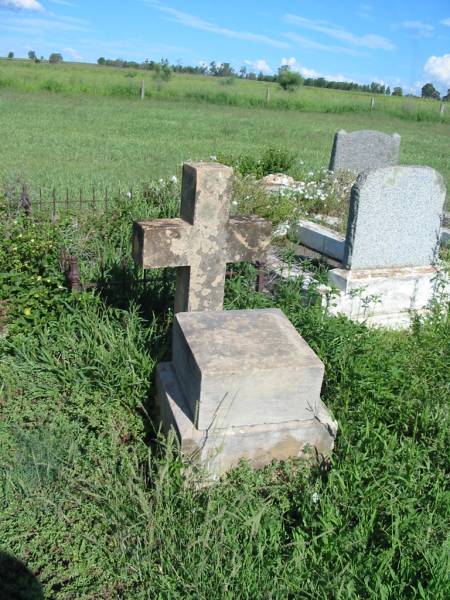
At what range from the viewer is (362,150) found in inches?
384

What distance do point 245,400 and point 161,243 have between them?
1143 millimetres

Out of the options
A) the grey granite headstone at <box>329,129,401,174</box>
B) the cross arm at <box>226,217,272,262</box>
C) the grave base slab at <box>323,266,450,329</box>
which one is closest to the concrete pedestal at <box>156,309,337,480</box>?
the cross arm at <box>226,217,272,262</box>

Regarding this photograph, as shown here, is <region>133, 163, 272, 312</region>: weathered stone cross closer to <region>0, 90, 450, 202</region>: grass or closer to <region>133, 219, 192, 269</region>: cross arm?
<region>133, 219, 192, 269</region>: cross arm

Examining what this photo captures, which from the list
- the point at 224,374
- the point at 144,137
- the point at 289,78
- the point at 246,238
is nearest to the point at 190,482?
the point at 224,374

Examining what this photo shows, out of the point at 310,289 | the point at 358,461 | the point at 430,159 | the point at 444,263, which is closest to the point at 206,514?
the point at 358,461

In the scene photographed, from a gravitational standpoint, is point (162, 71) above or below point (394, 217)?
above

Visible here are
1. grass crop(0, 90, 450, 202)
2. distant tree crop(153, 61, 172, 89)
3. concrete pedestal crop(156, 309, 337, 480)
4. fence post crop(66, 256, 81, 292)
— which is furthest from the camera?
distant tree crop(153, 61, 172, 89)

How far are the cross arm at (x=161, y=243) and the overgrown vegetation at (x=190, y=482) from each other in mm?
600

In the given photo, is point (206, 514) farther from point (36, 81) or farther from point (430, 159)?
point (36, 81)

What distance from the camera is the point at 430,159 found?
1694 cm

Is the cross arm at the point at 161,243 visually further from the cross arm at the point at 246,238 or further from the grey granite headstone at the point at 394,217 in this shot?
the grey granite headstone at the point at 394,217

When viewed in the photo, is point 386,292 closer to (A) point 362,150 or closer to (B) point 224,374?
(B) point 224,374

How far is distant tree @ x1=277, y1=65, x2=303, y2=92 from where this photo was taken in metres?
47.2

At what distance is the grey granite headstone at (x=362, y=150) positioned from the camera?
967 cm
